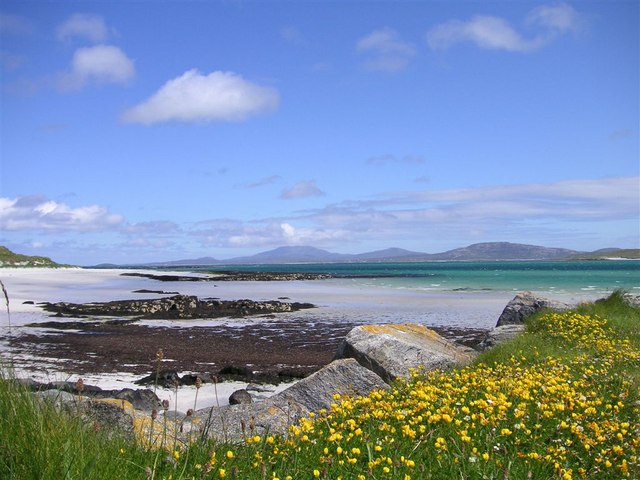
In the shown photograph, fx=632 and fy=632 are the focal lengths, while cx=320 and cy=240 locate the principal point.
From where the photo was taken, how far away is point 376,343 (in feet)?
40.4

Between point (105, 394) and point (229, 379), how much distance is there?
476cm

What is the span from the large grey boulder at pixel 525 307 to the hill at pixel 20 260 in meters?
91.7

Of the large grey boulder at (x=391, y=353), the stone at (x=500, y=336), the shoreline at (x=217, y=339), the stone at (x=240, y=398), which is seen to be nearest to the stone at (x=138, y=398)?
the shoreline at (x=217, y=339)

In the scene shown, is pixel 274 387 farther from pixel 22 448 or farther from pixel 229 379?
pixel 22 448

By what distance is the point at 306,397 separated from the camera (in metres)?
10.0

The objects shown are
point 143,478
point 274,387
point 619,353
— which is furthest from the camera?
point 274,387

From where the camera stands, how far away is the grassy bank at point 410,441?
4.53 meters

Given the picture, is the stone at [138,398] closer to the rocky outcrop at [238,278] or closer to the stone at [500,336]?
the stone at [500,336]

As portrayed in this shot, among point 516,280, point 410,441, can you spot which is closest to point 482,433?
point 410,441

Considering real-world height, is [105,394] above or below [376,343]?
below

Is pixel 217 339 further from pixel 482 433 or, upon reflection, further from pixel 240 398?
pixel 482 433

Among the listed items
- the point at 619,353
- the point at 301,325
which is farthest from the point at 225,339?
the point at 619,353

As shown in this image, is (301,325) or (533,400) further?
(301,325)

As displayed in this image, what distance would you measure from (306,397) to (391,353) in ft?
8.78
